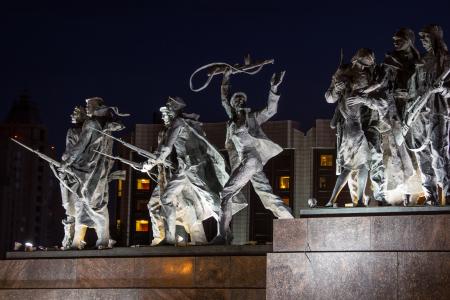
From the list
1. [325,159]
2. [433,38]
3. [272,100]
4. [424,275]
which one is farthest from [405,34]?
[325,159]

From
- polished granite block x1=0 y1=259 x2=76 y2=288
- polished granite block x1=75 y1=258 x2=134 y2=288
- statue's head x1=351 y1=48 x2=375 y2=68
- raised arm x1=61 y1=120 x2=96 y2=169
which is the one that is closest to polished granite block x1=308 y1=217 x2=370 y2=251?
statue's head x1=351 y1=48 x2=375 y2=68

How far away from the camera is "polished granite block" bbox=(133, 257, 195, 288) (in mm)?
15711

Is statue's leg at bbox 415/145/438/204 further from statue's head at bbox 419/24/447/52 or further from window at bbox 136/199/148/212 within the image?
window at bbox 136/199/148/212

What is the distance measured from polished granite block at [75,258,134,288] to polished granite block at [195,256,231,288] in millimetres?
1425

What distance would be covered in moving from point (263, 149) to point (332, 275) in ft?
12.1

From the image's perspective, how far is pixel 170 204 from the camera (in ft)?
55.6

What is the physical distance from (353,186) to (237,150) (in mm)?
2621

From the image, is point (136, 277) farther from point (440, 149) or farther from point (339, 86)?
point (440, 149)

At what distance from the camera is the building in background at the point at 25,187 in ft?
284

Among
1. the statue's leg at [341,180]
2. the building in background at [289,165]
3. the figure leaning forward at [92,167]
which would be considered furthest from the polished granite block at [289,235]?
the building in background at [289,165]

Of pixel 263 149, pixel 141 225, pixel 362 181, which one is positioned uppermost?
pixel 263 149

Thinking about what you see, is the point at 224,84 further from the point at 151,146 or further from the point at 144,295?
the point at 151,146

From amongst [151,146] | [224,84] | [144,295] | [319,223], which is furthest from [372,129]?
[151,146]

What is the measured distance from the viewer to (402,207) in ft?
42.7
